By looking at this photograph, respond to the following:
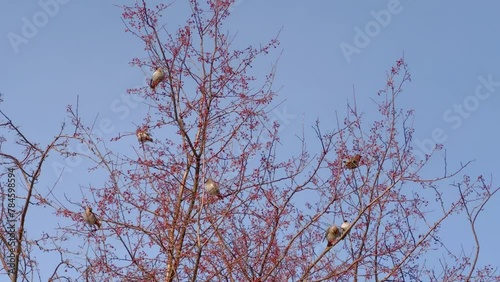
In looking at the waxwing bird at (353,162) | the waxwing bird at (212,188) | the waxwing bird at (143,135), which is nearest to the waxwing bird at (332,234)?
the waxwing bird at (353,162)

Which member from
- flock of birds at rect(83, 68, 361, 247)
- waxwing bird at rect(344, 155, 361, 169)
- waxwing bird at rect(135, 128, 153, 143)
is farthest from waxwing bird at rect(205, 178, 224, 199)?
waxwing bird at rect(344, 155, 361, 169)

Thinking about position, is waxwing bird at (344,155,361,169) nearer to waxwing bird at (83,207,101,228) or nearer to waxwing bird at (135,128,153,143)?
waxwing bird at (135,128,153,143)

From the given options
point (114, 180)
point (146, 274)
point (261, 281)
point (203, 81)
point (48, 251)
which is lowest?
point (261, 281)

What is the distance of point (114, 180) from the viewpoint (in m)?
6.04

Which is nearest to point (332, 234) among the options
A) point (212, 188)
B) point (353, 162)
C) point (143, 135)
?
point (353, 162)

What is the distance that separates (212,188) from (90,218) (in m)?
0.93

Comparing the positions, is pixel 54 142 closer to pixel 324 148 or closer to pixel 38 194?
pixel 38 194

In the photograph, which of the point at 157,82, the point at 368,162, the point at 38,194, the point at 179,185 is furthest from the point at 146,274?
the point at 368,162

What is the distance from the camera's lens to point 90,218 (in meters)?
5.81

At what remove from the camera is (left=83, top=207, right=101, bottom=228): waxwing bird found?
5814 mm

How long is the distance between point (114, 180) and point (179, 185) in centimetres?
51

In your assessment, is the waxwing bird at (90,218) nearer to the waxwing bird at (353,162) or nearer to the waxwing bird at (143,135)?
the waxwing bird at (143,135)

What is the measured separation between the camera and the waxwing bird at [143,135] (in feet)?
19.9

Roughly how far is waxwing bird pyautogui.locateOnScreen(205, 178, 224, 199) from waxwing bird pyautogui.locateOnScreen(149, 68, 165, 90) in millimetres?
891
